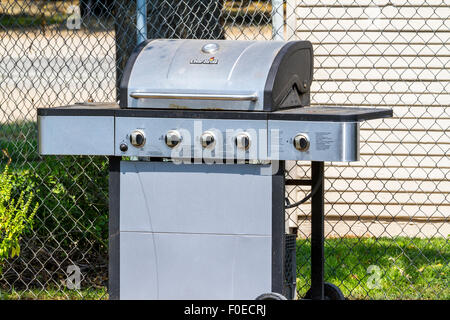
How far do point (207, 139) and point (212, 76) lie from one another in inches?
11.3

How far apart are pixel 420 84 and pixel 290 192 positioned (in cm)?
137

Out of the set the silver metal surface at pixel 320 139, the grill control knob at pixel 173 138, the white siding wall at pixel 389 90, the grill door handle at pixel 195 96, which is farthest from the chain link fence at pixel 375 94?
the silver metal surface at pixel 320 139

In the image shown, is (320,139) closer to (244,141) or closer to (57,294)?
(244,141)

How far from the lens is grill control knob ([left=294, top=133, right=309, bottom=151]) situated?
11.3 feet

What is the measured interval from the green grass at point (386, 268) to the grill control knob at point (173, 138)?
176cm

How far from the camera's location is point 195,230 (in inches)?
142

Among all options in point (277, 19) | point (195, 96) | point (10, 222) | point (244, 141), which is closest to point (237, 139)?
point (244, 141)

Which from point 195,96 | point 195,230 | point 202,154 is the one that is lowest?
point 195,230

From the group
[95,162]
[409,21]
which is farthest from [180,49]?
[409,21]

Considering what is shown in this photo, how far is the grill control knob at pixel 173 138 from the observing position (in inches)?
140

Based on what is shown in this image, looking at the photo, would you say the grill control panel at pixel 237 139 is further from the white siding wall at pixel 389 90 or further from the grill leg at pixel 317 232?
the white siding wall at pixel 389 90

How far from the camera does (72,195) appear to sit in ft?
17.9

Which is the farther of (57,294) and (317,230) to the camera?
(57,294)

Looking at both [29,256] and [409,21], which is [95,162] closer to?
[29,256]
